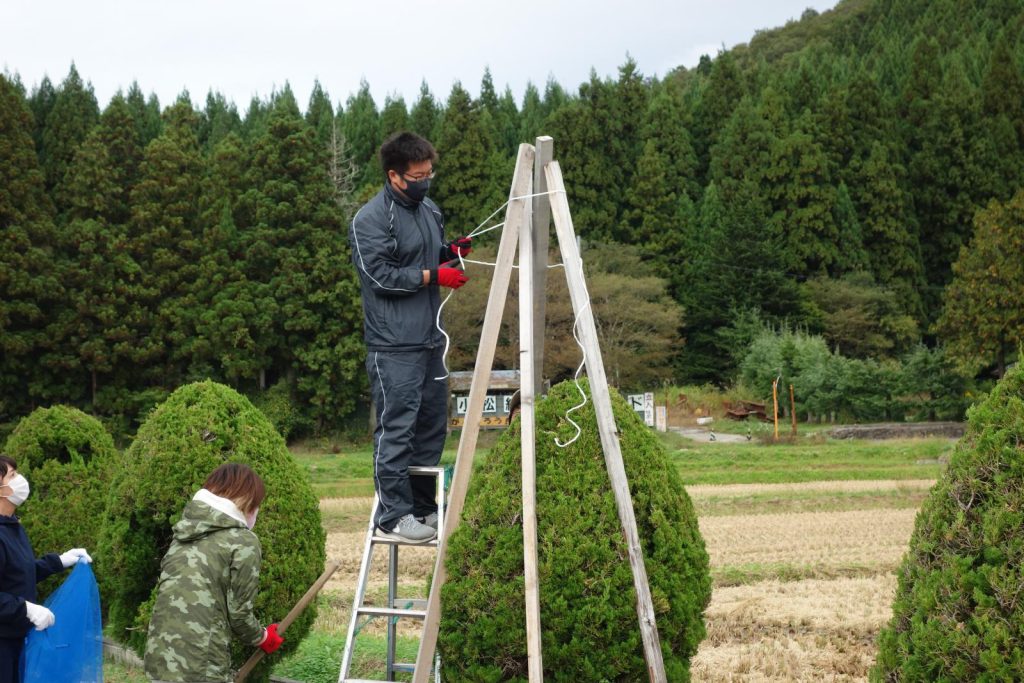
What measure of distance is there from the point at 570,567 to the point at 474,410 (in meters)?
0.95

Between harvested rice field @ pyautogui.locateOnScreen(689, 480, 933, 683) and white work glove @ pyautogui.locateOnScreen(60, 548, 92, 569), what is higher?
white work glove @ pyautogui.locateOnScreen(60, 548, 92, 569)

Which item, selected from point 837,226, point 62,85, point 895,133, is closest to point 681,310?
point 837,226

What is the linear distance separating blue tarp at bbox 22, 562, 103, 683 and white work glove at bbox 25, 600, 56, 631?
9 centimetres

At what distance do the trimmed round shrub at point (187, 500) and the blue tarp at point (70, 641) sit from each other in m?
0.72

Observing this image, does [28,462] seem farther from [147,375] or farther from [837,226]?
[837,226]

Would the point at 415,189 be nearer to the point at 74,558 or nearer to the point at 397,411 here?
the point at 397,411

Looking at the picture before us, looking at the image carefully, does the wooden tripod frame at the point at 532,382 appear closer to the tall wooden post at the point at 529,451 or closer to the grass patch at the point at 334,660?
the tall wooden post at the point at 529,451

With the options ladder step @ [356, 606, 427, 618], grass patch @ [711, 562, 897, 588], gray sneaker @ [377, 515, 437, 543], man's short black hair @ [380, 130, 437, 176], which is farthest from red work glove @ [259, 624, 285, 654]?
grass patch @ [711, 562, 897, 588]

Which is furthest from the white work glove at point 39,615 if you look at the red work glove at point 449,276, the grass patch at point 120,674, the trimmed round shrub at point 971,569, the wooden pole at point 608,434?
the trimmed round shrub at point 971,569

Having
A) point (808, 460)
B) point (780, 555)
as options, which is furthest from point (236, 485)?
point (808, 460)

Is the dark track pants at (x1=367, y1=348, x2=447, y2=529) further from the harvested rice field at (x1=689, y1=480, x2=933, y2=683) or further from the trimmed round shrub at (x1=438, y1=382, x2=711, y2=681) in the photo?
the harvested rice field at (x1=689, y1=480, x2=933, y2=683)

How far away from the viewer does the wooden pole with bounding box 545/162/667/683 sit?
16.1 feet

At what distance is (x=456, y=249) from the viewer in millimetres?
5969

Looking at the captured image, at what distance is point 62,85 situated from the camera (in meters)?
47.8
